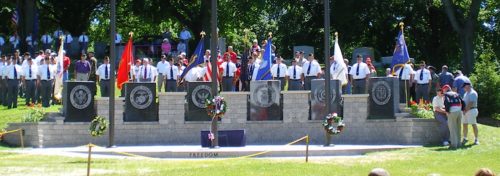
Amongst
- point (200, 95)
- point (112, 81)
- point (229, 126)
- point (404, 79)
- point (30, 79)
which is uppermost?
point (30, 79)

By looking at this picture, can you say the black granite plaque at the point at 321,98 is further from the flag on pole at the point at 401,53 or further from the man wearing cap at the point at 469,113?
the man wearing cap at the point at 469,113

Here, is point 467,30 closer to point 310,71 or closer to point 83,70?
point 310,71

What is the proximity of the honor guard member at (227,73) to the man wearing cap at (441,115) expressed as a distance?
271 inches

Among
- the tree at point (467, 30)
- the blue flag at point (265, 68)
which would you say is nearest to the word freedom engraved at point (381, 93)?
the blue flag at point (265, 68)

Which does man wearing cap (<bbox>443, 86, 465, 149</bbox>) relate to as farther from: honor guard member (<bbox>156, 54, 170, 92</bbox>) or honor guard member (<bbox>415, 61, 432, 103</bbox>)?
honor guard member (<bbox>156, 54, 170, 92</bbox>)

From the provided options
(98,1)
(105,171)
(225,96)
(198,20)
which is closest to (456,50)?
(198,20)

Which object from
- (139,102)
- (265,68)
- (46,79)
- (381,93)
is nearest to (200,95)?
(139,102)

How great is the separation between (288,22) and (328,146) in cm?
2858

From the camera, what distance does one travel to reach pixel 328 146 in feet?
80.6

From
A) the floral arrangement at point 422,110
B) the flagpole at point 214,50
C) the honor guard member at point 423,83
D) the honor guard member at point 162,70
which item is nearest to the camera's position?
the flagpole at point 214,50

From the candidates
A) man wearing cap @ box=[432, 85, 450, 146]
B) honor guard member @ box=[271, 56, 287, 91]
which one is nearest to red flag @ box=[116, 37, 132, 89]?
honor guard member @ box=[271, 56, 287, 91]

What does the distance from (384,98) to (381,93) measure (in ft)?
0.58

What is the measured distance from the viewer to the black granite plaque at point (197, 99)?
2689 centimetres

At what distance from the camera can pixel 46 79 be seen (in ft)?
98.7
